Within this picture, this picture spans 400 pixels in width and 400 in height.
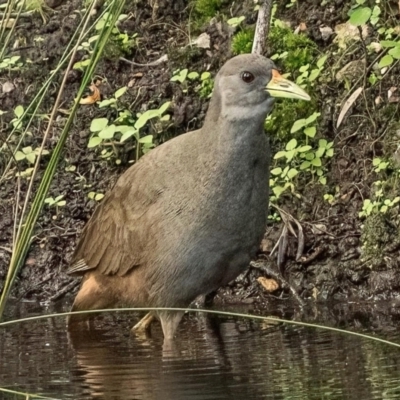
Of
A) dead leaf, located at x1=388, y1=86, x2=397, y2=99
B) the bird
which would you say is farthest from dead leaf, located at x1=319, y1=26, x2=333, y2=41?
the bird

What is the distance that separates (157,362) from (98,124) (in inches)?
118

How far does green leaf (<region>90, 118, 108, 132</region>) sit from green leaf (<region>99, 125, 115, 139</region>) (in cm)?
3

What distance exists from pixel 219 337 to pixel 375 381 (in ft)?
4.58

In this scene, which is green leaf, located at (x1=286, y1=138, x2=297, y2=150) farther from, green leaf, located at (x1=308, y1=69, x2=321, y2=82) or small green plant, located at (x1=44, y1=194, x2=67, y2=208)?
small green plant, located at (x1=44, y1=194, x2=67, y2=208)

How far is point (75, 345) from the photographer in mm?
5824

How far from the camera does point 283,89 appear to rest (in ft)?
18.5

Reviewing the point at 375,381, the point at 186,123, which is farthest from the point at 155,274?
the point at 186,123

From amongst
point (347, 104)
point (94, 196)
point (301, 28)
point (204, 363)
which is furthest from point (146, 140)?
point (204, 363)

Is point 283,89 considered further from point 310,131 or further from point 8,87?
point 8,87

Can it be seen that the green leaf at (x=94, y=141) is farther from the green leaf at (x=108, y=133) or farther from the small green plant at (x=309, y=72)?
the small green plant at (x=309, y=72)

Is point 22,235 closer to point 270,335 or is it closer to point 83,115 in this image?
point 270,335

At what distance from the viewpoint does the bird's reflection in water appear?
4.58 m

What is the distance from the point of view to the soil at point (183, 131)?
23.0 ft

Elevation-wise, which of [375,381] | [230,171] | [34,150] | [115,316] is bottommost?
[375,381]
